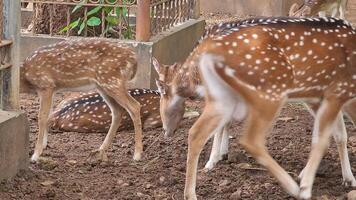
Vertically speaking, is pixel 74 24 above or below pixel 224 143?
above

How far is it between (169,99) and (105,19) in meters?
3.02

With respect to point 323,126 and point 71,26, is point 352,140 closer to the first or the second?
point 323,126

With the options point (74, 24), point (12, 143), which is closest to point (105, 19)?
point (74, 24)

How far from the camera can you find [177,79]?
299 inches

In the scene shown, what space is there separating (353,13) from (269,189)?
11144 millimetres

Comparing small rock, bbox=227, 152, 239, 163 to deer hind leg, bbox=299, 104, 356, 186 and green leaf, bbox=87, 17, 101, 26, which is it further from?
green leaf, bbox=87, 17, 101, 26

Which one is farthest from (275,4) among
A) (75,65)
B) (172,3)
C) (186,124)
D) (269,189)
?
(269,189)

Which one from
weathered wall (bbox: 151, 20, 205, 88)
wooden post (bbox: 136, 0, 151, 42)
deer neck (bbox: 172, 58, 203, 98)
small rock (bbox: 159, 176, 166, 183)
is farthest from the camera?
weathered wall (bbox: 151, 20, 205, 88)

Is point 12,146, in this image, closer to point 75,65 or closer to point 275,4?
point 75,65

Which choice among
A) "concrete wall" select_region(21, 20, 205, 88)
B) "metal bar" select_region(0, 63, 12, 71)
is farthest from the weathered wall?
"metal bar" select_region(0, 63, 12, 71)

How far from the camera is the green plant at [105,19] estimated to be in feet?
35.0

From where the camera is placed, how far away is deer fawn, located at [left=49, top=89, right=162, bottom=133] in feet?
29.8

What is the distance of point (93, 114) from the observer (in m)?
9.15

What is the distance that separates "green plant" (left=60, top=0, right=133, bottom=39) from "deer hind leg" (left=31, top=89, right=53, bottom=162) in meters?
2.57
